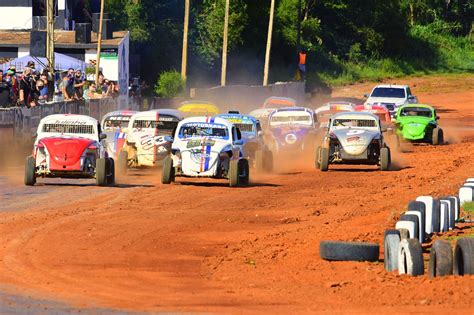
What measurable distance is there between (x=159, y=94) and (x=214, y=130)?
33274mm

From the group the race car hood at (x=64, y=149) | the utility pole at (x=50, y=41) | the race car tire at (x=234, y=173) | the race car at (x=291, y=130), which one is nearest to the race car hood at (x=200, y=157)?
the race car tire at (x=234, y=173)

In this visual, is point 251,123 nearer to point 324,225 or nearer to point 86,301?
point 324,225

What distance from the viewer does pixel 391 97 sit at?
5278 cm

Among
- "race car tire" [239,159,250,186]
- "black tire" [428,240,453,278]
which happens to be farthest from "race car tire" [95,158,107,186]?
"black tire" [428,240,453,278]

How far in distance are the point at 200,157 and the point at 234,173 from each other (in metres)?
0.81

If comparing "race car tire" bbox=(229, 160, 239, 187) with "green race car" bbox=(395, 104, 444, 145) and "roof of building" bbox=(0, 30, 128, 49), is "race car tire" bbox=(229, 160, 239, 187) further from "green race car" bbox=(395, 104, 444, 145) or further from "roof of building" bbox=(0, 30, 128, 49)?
"roof of building" bbox=(0, 30, 128, 49)

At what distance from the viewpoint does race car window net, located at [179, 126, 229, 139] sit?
95.4 ft

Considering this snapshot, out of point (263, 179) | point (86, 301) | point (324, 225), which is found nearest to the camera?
point (86, 301)

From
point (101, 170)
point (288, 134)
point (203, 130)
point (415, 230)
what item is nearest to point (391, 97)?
point (288, 134)

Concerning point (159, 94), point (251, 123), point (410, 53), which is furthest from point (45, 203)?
point (410, 53)

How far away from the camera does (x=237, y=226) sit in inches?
856

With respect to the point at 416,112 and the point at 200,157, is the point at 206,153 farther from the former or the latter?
the point at 416,112

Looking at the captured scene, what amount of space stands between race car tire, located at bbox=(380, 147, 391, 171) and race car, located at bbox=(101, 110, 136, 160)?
6401 millimetres

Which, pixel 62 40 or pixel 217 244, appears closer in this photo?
pixel 217 244
